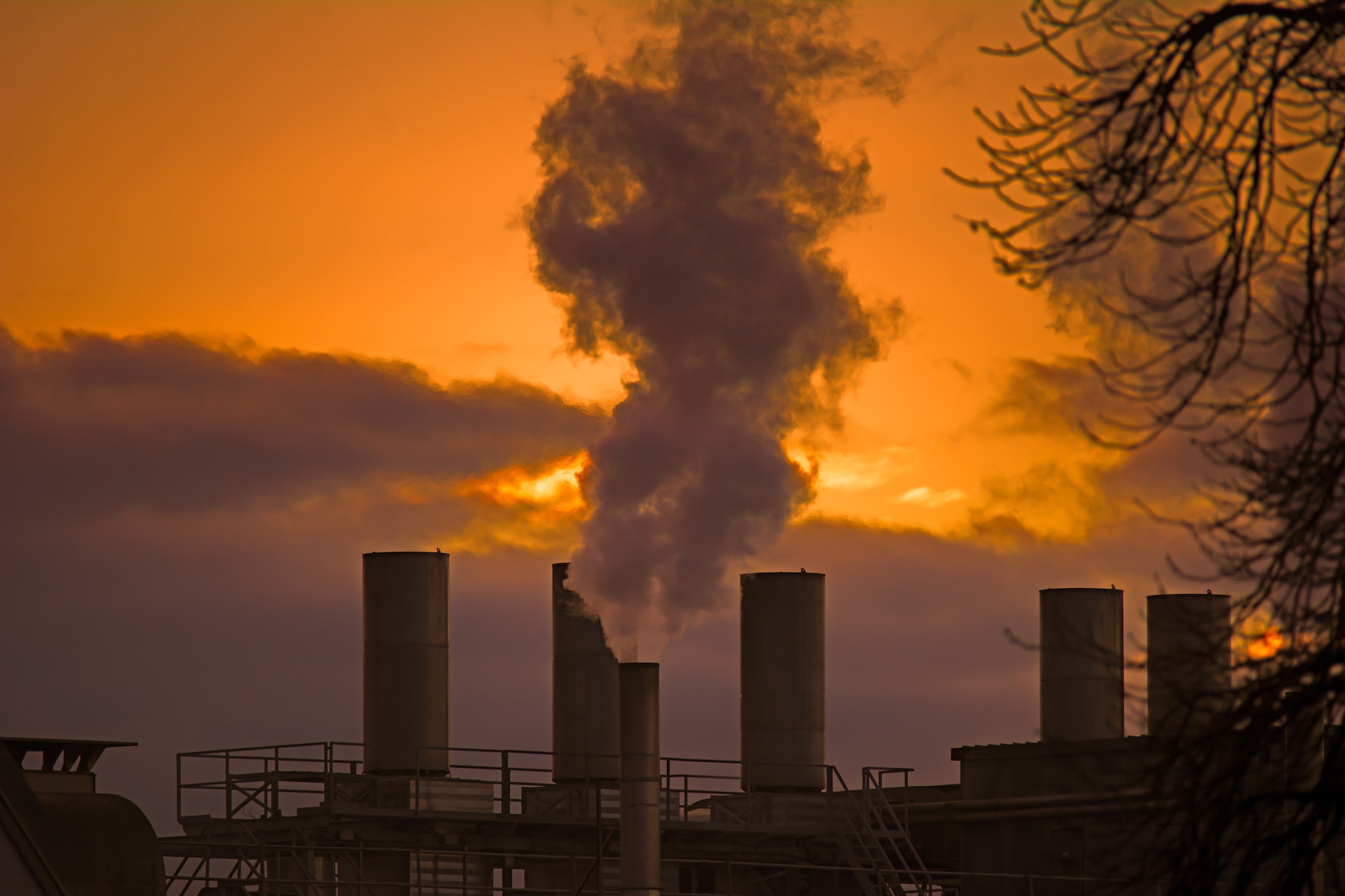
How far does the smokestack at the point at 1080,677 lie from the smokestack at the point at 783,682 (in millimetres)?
3753

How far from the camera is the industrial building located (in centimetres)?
2956

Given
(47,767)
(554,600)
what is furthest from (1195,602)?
(47,767)

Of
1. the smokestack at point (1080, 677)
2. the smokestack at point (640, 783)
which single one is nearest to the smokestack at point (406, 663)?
the smokestack at point (640, 783)

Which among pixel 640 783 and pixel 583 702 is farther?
pixel 583 702

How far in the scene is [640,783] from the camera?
81.7ft

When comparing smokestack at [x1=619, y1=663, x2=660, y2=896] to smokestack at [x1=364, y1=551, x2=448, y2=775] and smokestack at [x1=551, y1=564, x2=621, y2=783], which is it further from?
smokestack at [x1=551, y1=564, x2=621, y2=783]

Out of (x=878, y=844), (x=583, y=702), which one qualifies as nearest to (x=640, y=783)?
(x=878, y=844)

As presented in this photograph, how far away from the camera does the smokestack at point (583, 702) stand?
3528 cm

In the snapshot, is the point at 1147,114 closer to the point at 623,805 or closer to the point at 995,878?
the point at 623,805

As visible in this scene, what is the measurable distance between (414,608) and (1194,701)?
26156 mm

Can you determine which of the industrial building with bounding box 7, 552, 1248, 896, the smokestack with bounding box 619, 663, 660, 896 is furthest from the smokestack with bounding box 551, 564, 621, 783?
the smokestack with bounding box 619, 663, 660, 896

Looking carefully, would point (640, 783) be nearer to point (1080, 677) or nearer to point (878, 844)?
point (878, 844)

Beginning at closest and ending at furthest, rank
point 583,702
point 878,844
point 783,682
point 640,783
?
point 640,783 → point 878,844 → point 783,682 → point 583,702

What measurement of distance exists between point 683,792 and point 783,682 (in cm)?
268
